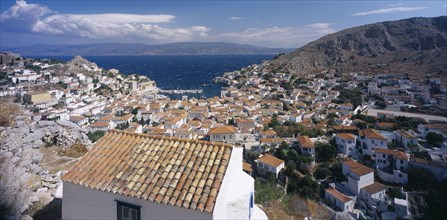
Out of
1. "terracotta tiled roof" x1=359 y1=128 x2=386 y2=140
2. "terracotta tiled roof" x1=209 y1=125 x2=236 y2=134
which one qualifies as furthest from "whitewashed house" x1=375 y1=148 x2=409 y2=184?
"terracotta tiled roof" x1=209 y1=125 x2=236 y2=134

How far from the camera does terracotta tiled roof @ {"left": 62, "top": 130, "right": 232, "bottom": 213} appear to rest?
4781 millimetres

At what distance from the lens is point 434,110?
44.2 meters

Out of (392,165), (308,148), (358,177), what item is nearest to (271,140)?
(308,148)

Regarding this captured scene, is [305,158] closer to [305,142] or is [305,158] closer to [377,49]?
[305,142]

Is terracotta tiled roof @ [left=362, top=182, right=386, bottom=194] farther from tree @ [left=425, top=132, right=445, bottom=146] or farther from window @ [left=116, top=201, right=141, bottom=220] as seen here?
window @ [left=116, top=201, right=141, bottom=220]

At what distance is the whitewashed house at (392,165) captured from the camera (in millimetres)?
25000

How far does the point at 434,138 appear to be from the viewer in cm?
3061

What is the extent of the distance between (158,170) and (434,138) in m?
34.0

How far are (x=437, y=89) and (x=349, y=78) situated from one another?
21878 mm

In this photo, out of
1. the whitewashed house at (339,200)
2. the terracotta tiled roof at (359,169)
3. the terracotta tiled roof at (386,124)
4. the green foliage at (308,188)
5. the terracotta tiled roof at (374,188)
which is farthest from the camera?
the terracotta tiled roof at (386,124)

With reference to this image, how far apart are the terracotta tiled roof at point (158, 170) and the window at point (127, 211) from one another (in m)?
0.22

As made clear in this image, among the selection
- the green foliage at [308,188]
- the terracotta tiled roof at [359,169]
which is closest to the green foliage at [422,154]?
the terracotta tiled roof at [359,169]

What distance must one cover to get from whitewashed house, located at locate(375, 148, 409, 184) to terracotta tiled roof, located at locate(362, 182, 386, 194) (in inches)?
103

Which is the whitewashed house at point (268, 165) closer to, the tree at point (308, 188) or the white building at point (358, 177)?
the tree at point (308, 188)
